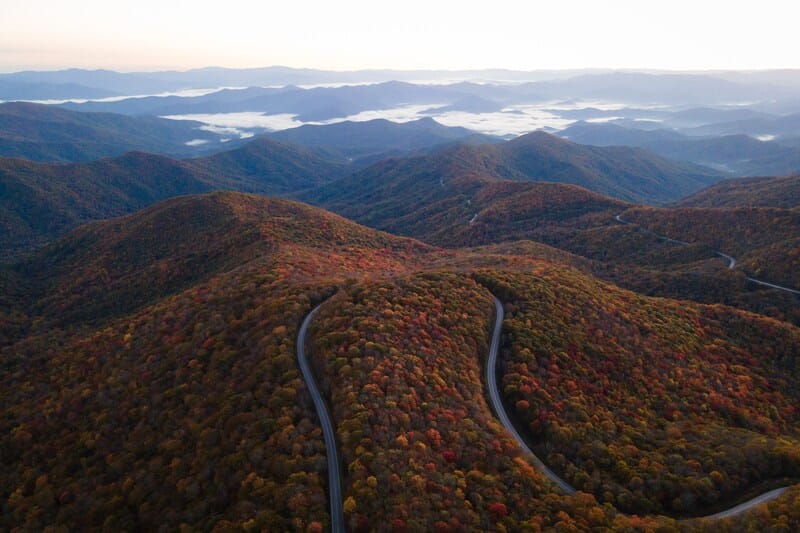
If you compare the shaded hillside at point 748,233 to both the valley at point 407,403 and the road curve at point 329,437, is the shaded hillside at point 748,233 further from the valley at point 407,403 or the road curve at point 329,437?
the road curve at point 329,437

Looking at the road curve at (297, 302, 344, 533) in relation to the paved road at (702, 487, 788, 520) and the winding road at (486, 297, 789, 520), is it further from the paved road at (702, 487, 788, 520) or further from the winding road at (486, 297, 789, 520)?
the paved road at (702, 487, 788, 520)

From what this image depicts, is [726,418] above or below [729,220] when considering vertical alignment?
below

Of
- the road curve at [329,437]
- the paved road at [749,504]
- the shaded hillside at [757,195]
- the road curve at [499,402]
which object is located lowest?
the paved road at [749,504]

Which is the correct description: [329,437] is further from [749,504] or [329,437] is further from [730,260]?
[730,260]

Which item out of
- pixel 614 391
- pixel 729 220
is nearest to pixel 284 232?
pixel 614 391

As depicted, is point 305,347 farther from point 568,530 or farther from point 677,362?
point 677,362

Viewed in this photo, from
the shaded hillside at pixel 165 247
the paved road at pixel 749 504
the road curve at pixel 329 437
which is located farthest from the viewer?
the shaded hillside at pixel 165 247

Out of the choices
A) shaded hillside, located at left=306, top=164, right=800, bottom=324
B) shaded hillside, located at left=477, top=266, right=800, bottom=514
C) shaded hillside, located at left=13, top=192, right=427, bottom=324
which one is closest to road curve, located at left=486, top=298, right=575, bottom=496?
shaded hillside, located at left=477, top=266, right=800, bottom=514

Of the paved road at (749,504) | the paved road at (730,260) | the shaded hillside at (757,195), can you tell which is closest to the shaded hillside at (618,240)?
the paved road at (730,260)
